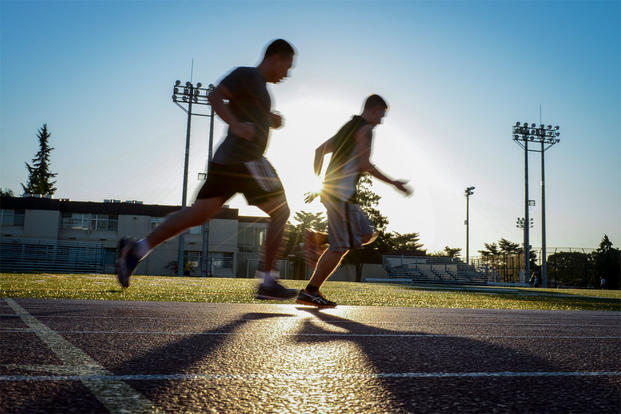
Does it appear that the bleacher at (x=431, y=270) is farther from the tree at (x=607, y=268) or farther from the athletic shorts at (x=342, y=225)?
the athletic shorts at (x=342, y=225)

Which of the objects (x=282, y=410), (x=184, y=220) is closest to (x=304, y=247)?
(x=184, y=220)

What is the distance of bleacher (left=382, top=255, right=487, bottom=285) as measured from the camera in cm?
5222

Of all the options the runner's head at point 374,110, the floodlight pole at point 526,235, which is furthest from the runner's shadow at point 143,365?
the floodlight pole at point 526,235

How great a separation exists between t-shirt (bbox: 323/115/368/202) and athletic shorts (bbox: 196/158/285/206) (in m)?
1.16

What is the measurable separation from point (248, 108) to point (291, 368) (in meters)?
2.21

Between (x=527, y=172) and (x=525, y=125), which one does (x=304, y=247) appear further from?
(x=525, y=125)

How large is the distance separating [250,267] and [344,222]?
166ft

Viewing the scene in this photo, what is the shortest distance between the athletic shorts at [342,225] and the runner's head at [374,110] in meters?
0.87

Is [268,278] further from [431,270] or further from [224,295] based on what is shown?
[431,270]

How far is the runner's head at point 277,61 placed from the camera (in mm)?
3904

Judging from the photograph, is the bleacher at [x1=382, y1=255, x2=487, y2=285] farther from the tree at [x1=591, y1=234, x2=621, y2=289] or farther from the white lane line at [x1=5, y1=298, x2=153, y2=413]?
the white lane line at [x1=5, y1=298, x2=153, y2=413]

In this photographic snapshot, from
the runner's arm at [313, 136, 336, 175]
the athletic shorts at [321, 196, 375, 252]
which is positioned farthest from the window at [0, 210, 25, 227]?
the athletic shorts at [321, 196, 375, 252]

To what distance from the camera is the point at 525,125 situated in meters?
52.5

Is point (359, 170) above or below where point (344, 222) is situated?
above
